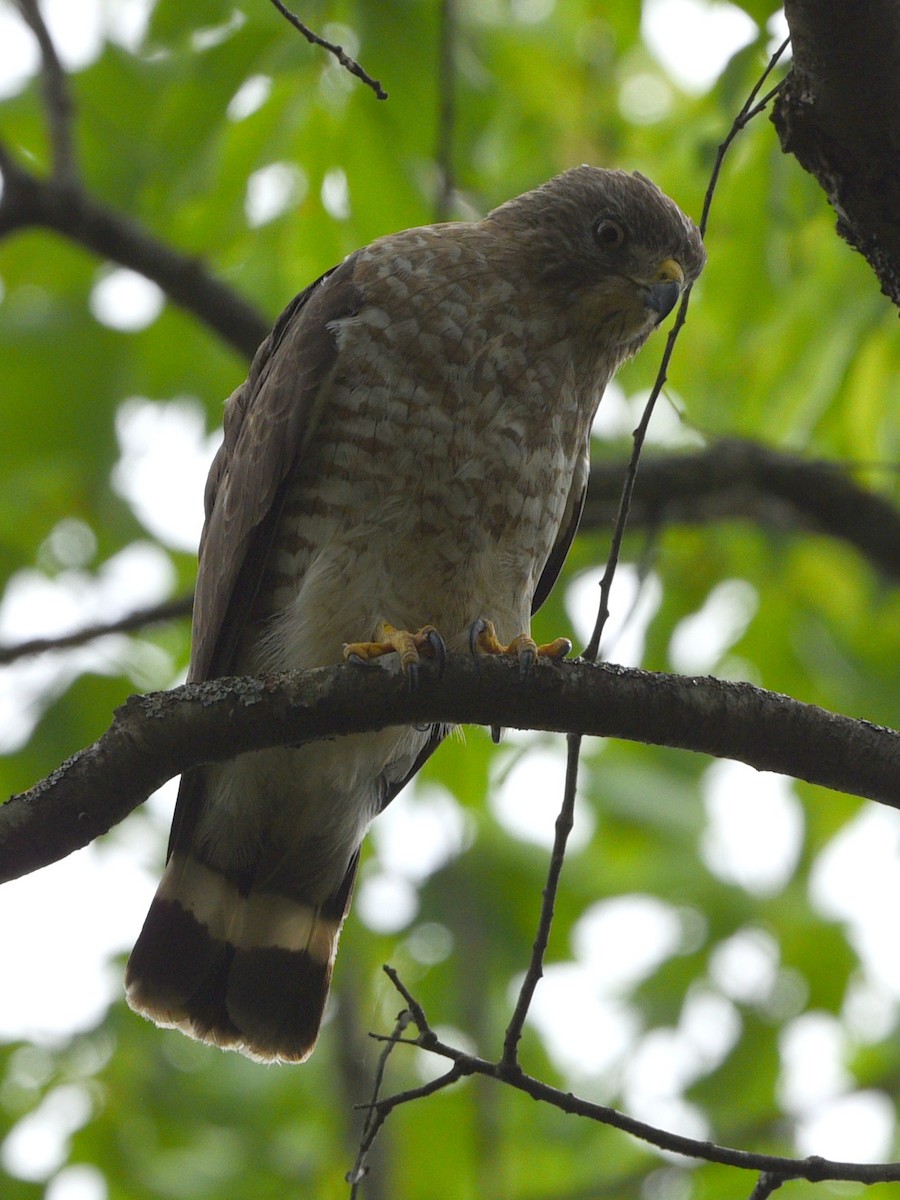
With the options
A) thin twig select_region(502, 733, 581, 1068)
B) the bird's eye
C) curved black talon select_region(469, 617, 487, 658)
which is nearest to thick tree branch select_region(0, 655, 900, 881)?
thin twig select_region(502, 733, 581, 1068)

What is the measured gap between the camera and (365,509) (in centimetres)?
351

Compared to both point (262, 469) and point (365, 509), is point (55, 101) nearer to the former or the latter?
point (262, 469)

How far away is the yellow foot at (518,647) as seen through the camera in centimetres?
260

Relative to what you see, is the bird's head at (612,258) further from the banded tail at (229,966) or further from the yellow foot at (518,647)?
the banded tail at (229,966)

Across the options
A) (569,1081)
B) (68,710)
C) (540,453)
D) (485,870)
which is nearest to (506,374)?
(540,453)

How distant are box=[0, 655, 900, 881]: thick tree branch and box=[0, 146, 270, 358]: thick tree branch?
292cm

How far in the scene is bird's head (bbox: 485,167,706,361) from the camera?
4.01 m

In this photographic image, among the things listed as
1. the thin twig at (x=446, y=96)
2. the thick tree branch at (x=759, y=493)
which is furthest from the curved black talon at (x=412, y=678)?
the thick tree branch at (x=759, y=493)

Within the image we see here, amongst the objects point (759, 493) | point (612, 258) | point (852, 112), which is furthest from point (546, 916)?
point (759, 493)

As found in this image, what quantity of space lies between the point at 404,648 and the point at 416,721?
0.35m

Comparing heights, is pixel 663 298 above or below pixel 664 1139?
above

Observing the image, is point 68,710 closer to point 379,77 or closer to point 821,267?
point 379,77

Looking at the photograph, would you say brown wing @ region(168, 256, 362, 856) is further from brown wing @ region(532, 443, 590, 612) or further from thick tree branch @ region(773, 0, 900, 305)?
thick tree branch @ region(773, 0, 900, 305)

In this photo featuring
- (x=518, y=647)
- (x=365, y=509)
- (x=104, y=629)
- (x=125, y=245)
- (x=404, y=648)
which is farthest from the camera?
(x=125, y=245)
